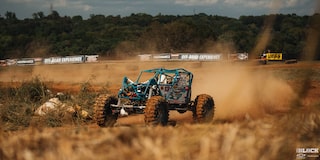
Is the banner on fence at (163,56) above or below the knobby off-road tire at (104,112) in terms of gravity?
below

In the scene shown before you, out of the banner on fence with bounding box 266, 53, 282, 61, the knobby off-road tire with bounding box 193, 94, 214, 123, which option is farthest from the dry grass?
the banner on fence with bounding box 266, 53, 282, 61

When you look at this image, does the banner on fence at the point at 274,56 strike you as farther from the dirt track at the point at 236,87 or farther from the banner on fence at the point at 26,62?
the banner on fence at the point at 26,62

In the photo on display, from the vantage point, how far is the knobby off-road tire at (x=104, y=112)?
Answer: 10.9 m

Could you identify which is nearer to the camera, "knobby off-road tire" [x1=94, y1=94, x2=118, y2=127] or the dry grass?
the dry grass

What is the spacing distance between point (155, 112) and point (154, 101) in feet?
0.95

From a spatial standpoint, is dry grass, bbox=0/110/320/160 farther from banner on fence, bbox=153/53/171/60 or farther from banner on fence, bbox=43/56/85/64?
banner on fence, bbox=43/56/85/64

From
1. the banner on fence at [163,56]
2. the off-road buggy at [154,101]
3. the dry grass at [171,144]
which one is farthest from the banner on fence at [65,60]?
the dry grass at [171,144]

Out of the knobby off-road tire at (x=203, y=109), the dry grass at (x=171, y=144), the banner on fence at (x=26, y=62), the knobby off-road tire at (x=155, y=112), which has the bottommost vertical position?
the banner on fence at (x=26, y=62)

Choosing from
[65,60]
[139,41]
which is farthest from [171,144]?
[139,41]

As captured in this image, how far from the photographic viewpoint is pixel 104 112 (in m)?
11.0

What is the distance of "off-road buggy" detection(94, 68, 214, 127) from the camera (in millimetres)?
10359

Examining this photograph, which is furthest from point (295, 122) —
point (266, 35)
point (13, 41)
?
point (13, 41)

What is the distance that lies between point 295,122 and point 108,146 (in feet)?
3.73

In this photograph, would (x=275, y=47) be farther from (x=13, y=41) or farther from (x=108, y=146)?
(x=108, y=146)
